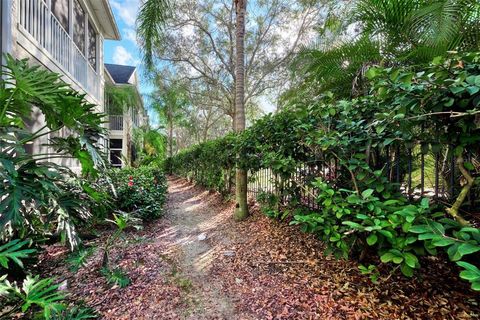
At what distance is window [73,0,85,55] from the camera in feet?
26.0

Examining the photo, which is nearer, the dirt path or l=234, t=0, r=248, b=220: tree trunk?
the dirt path

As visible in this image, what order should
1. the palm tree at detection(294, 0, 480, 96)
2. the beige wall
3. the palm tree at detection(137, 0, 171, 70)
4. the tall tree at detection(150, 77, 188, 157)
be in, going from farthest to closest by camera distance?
1. the tall tree at detection(150, 77, 188, 157)
2. the palm tree at detection(137, 0, 171, 70)
3. the beige wall
4. the palm tree at detection(294, 0, 480, 96)

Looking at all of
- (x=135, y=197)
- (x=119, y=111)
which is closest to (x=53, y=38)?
(x=135, y=197)

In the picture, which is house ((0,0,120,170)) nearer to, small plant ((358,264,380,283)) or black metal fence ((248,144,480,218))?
black metal fence ((248,144,480,218))

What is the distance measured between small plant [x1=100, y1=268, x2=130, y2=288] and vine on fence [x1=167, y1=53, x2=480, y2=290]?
97.6 inches

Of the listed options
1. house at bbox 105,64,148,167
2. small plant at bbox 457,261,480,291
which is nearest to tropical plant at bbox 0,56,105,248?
small plant at bbox 457,261,480,291

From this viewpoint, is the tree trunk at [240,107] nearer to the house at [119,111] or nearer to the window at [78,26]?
the window at [78,26]

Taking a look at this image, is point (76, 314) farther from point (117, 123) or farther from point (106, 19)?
point (117, 123)

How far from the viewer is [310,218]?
2684mm

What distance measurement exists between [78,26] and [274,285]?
10.1 meters

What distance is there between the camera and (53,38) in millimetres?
6207

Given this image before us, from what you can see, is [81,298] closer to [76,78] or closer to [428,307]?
[428,307]

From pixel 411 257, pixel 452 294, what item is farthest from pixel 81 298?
pixel 452 294

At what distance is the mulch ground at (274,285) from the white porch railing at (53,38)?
471cm
